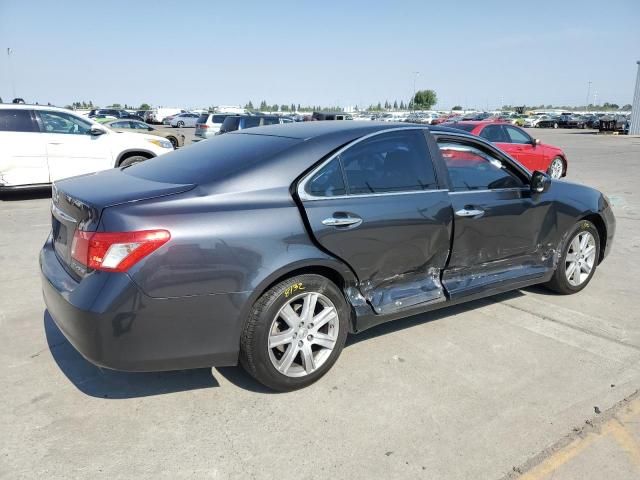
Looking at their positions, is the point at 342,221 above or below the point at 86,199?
below

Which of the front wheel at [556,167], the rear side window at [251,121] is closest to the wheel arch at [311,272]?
the front wheel at [556,167]

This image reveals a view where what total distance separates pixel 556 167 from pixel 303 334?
12136mm

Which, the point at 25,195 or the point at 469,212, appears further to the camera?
the point at 25,195

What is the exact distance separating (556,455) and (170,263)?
7.12ft

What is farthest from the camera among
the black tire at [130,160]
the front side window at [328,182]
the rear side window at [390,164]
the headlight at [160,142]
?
the headlight at [160,142]

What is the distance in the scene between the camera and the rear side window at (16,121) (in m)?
8.88

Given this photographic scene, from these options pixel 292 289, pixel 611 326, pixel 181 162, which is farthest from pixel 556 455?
pixel 181 162

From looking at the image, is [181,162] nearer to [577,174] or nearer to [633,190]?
[633,190]

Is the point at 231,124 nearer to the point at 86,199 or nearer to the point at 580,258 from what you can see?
the point at 580,258

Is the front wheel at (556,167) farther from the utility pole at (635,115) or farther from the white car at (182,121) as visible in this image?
the white car at (182,121)

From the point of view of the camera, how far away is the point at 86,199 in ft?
9.45

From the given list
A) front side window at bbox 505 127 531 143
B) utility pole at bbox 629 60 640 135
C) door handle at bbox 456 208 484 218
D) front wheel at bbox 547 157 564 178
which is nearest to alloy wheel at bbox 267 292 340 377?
door handle at bbox 456 208 484 218

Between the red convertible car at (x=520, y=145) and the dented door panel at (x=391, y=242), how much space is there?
341 inches

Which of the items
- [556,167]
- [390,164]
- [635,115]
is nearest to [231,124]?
[556,167]
